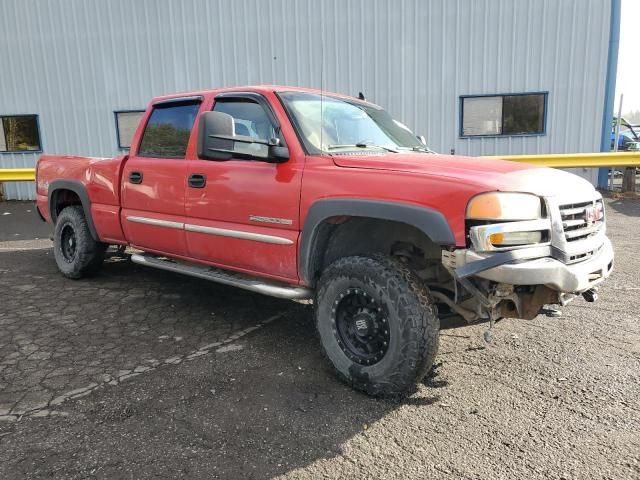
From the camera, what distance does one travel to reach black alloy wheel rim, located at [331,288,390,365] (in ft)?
9.95

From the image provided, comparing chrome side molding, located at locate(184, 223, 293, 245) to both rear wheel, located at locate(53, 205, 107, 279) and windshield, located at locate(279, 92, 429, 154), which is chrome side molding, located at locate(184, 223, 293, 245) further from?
rear wheel, located at locate(53, 205, 107, 279)

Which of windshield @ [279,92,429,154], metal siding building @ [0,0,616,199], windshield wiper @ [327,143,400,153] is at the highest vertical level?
metal siding building @ [0,0,616,199]

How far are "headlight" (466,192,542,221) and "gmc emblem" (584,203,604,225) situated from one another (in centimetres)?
56

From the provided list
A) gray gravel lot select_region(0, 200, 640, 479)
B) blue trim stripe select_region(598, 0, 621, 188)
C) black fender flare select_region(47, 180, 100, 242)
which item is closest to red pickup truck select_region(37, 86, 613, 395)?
gray gravel lot select_region(0, 200, 640, 479)

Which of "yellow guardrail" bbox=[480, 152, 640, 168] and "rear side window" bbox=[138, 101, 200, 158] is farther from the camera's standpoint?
"yellow guardrail" bbox=[480, 152, 640, 168]

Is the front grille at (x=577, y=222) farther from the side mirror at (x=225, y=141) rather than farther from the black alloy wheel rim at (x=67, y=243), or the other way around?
the black alloy wheel rim at (x=67, y=243)

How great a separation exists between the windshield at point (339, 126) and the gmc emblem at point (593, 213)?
1422 millimetres

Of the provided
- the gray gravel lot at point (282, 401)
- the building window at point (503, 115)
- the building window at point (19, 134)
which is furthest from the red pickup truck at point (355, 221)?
the building window at point (19, 134)

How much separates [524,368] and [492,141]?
9156 mm

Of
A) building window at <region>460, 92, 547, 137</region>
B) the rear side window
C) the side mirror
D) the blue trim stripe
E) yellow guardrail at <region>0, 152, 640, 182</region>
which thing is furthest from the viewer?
building window at <region>460, 92, 547, 137</region>

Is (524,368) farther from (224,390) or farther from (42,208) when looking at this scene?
(42,208)

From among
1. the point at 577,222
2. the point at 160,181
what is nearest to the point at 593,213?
the point at 577,222

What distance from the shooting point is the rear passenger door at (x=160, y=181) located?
14.0 feet

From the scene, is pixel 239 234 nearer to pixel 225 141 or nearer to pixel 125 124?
pixel 225 141
